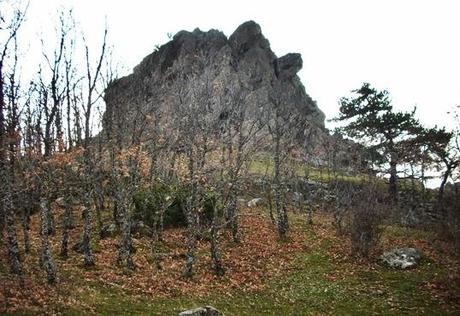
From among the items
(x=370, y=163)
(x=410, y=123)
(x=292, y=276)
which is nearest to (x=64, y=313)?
(x=292, y=276)

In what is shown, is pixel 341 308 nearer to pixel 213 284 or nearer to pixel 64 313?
pixel 213 284

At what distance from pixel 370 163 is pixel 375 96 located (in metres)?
8.40

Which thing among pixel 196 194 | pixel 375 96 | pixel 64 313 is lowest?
pixel 64 313

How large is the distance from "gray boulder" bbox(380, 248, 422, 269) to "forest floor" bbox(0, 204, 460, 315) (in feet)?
1.66

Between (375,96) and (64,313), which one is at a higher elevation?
(375,96)

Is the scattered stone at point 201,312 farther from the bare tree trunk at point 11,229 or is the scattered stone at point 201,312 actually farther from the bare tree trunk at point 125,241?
the bare tree trunk at point 125,241

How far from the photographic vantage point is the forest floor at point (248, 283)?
17859 mm

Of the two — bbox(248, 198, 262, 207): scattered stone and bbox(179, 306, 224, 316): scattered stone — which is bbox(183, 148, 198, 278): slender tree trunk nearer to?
bbox(179, 306, 224, 316): scattered stone

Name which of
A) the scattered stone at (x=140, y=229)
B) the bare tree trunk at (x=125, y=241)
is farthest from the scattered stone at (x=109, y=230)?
the bare tree trunk at (x=125, y=241)

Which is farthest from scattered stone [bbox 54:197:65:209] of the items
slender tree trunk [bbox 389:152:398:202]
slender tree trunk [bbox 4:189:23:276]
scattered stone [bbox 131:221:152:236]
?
slender tree trunk [bbox 389:152:398:202]

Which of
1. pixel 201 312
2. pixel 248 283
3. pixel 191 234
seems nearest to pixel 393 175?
pixel 248 283

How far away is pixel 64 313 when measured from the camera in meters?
15.9

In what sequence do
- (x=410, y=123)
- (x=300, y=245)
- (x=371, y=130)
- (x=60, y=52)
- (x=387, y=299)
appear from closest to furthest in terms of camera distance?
(x=60, y=52) → (x=387, y=299) → (x=300, y=245) → (x=410, y=123) → (x=371, y=130)

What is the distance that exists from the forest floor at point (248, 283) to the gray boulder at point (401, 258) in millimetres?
506
